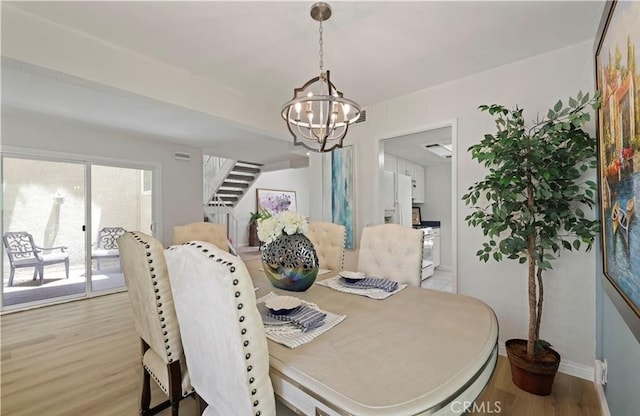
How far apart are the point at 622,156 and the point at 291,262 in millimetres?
1492

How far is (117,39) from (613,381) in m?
3.69

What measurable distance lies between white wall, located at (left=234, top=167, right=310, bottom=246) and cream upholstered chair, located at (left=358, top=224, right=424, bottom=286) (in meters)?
6.43

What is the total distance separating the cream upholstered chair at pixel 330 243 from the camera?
2465 mm

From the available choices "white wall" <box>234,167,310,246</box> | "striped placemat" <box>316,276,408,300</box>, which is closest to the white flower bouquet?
"striped placemat" <box>316,276,408,300</box>

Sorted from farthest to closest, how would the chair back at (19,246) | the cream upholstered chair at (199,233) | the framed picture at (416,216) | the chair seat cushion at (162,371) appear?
the framed picture at (416,216)
the chair back at (19,246)
the cream upholstered chair at (199,233)
the chair seat cushion at (162,371)

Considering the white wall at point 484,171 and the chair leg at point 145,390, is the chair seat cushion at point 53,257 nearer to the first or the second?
the chair leg at point 145,390

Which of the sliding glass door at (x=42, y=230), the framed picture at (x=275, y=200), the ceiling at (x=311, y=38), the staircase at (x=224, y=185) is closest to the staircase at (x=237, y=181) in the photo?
the staircase at (x=224, y=185)

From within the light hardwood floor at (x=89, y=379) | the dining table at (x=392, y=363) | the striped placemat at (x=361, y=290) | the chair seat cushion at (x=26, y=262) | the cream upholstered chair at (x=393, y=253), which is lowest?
the light hardwood floor at (x=89, y=379)

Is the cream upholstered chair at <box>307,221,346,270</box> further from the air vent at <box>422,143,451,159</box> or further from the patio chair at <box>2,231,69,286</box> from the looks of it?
the patio chair at <box>2,231,69,286</box>

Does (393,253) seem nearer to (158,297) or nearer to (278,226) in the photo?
(278,226)

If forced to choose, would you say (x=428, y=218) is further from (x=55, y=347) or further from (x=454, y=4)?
(x=55, y=347)

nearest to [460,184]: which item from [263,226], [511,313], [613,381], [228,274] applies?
[511,313]

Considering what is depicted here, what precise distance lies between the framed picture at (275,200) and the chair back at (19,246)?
541 centimetres

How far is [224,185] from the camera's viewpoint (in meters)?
7.41
